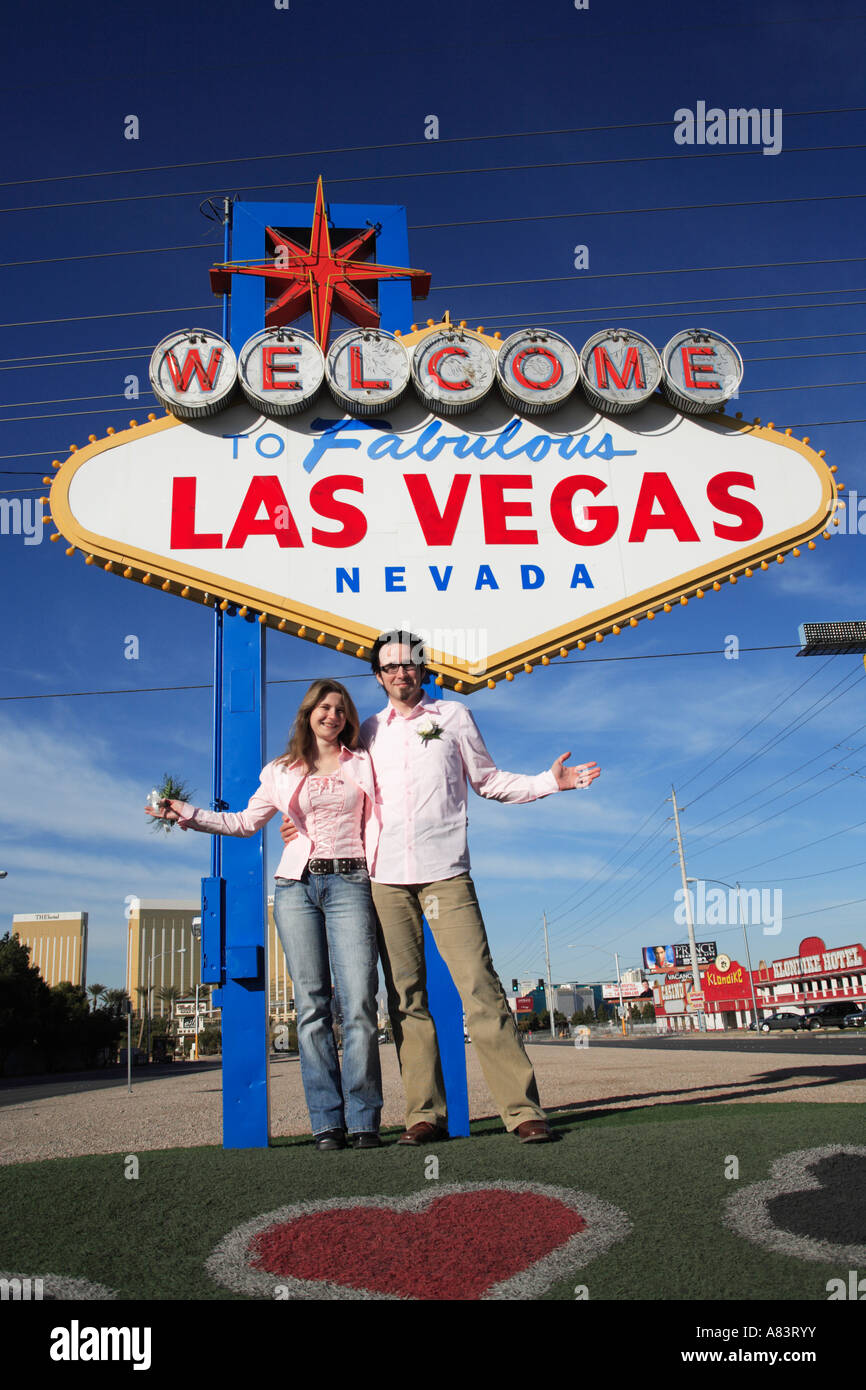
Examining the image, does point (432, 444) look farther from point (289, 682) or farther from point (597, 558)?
point (289, 682)

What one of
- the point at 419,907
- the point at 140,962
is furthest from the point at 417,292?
the point at 140,962

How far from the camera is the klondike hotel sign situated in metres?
6.09

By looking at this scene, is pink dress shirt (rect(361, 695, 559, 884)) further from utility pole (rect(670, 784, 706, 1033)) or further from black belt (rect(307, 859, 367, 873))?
utility pole (rect(670, 784, 706, 1033))

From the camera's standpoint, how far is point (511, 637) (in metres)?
6.11

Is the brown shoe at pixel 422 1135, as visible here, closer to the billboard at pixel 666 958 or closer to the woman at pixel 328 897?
the woman at pixel 328 897

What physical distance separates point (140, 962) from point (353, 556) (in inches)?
5642

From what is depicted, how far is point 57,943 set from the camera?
156m

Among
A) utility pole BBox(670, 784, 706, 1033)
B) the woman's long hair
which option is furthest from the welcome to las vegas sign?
utility pole BBox(670, 784, 706, 1033)

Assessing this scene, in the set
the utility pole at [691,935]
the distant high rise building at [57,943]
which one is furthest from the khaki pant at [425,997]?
the distant high rise building at [57,943]

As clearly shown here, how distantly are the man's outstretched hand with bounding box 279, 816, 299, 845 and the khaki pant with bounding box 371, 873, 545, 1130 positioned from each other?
0.49 metres

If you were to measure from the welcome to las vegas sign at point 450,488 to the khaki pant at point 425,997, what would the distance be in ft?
6.37

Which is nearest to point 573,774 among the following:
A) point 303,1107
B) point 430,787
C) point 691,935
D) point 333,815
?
point 430,787

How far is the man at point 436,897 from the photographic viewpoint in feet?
13.8
